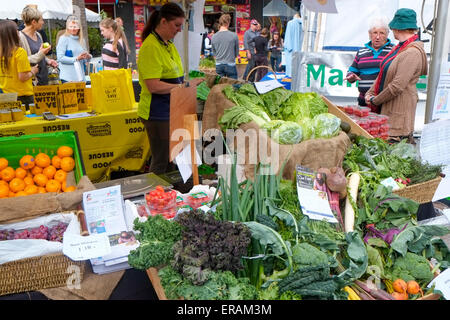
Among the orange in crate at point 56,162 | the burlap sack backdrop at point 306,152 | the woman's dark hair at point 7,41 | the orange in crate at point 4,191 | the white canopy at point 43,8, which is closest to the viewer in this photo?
the burlap sack backdrop at point 306,152

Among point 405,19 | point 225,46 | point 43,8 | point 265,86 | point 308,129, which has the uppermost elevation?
point 43,8

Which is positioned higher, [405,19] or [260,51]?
[405,19]

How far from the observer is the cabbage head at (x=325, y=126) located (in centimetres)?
273

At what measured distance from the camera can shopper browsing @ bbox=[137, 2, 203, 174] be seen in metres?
3.59

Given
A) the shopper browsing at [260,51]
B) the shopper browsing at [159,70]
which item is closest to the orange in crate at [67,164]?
the shopper browsing at [159,70]

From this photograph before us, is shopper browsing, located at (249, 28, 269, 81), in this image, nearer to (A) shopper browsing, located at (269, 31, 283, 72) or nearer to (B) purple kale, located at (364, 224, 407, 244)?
(A) shopper browsing, located at (269, 31, 283, 72)

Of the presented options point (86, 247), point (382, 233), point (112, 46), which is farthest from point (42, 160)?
point (112, 46)

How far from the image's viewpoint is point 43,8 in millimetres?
8703

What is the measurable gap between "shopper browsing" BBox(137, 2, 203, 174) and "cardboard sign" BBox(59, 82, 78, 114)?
1.23 metres

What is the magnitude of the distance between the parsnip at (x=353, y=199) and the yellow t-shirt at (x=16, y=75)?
400 cm

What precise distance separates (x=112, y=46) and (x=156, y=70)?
3.60 meters

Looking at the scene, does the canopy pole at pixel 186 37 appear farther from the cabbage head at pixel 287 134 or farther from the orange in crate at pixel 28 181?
the orange in crate at pixel 28 181

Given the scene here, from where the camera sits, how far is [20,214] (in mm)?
2307

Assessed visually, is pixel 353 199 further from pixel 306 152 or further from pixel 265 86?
pixel 265 86
